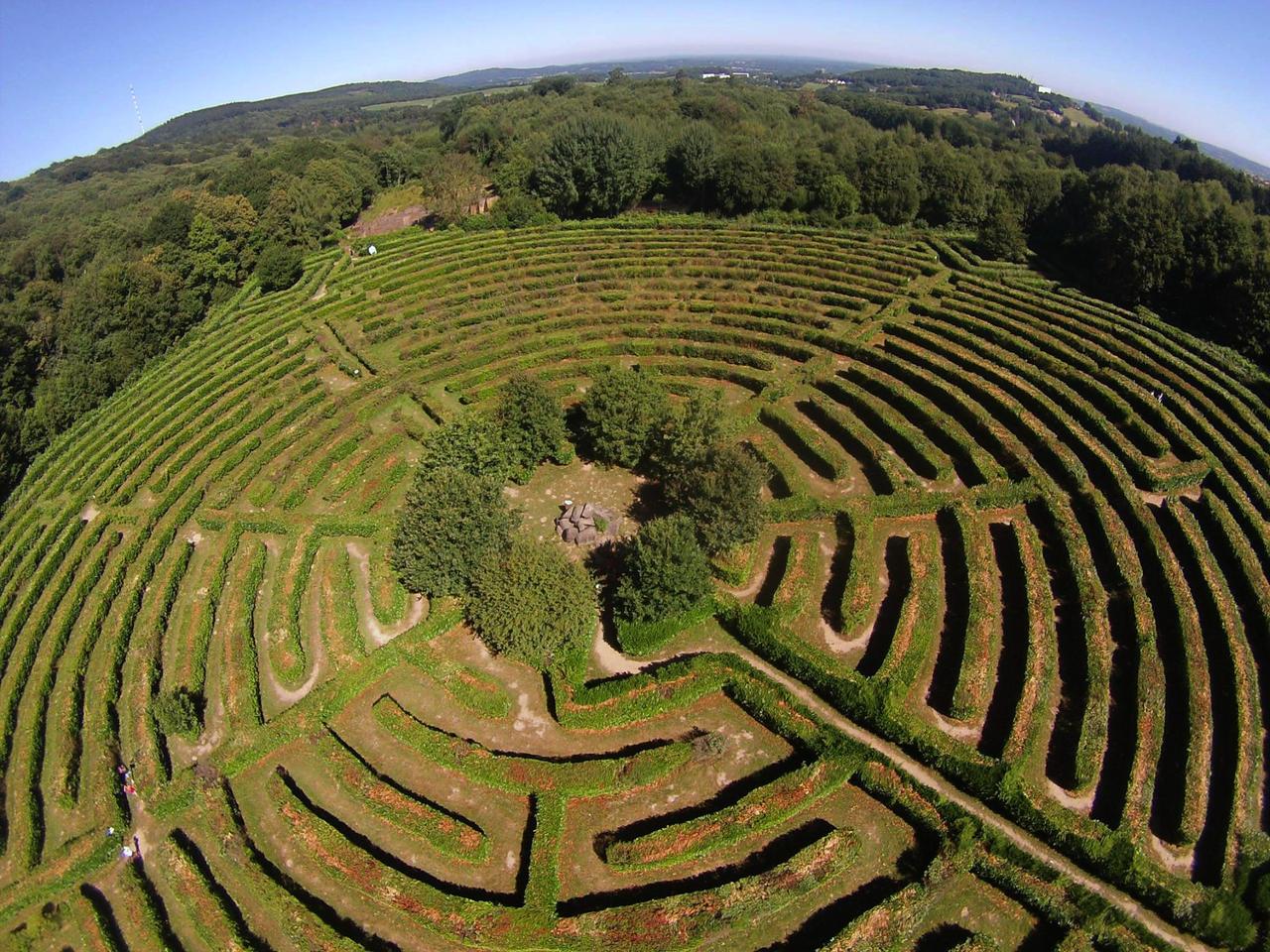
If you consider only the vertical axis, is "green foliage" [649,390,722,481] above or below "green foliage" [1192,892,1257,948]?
above

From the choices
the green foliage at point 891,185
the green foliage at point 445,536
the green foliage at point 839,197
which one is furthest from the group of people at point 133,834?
the green foliage at point 891,185

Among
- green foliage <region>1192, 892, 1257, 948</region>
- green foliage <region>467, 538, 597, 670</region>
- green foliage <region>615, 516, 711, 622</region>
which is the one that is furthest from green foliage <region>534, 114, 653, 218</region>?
green foliage <region>1192, 892, 1257, 948</region>

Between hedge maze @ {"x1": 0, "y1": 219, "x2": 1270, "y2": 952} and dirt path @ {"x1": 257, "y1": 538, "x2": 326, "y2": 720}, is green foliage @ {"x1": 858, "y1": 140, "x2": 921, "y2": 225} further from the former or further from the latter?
dirt path @ {"x1": 257, "y1": 538, "x2": 326, "y2": 720}

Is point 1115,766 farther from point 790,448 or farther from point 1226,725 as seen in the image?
point 790,448

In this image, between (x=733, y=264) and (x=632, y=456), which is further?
(x=733, y=264)

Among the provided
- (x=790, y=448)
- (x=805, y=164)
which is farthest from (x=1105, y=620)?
(x=805, y=164)

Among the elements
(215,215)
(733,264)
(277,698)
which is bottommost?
(277,698)

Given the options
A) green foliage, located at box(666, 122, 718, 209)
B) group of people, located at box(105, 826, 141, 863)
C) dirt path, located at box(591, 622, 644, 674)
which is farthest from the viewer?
green foliage, located at box(666, 122, 718, 209)
